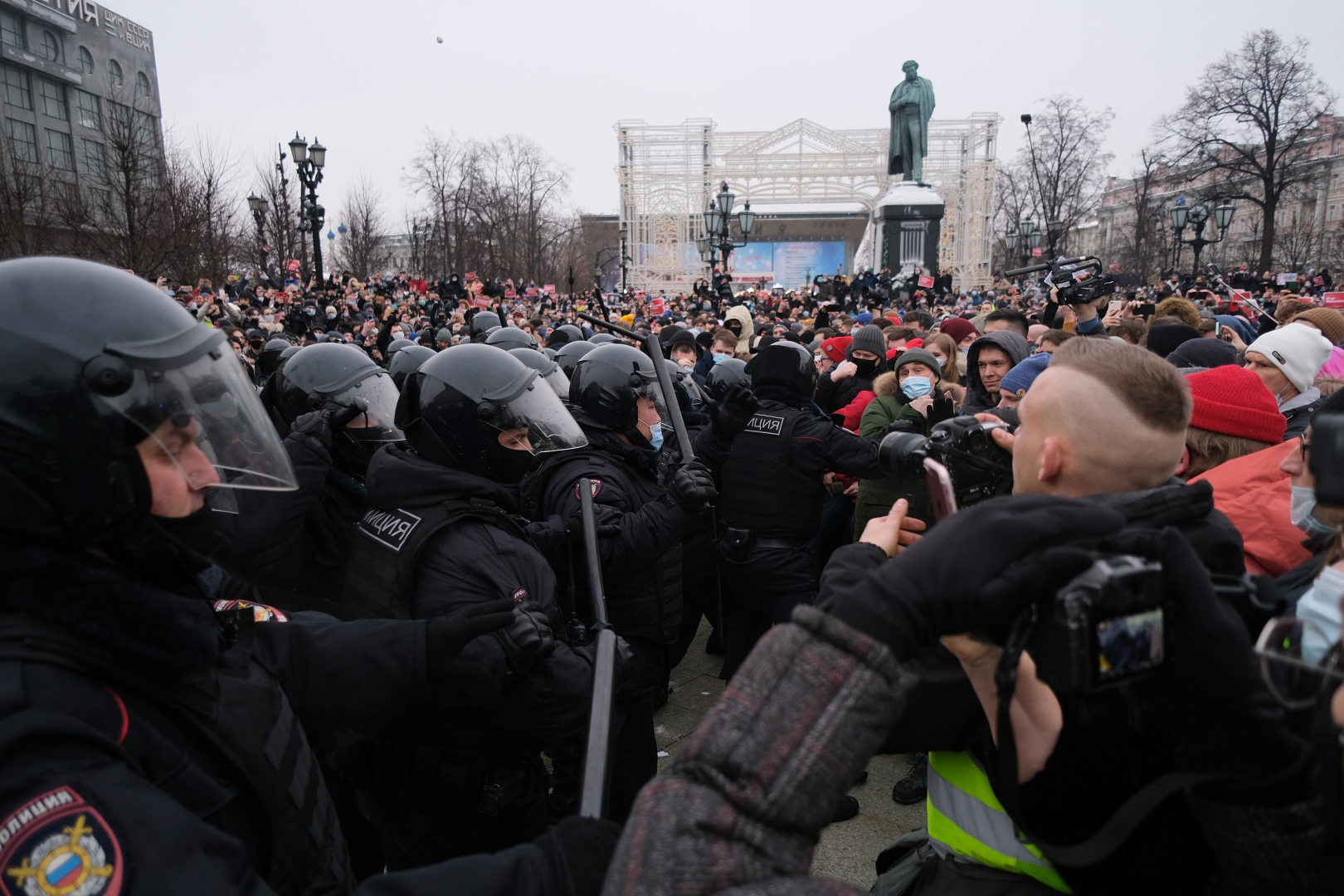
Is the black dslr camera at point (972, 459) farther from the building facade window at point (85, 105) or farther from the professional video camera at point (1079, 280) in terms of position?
the building facade window at point (85, 105)

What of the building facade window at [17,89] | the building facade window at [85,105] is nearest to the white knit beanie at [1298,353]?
the building facade window at [17,89]

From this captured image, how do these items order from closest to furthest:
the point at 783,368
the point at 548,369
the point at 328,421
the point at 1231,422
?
1. the point at 1231,422
2. the point at 328,421
3. the point at 783,368
4. the point at 548,369

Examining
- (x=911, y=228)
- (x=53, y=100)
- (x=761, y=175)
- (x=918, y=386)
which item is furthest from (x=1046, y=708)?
(x=53, y=100)

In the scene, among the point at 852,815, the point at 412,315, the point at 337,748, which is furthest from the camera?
the point at 412,315

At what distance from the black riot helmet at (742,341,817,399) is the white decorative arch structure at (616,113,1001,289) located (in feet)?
148

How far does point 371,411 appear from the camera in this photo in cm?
371

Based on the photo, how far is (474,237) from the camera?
3712 centimetres

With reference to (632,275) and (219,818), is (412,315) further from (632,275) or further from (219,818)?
(632,275)

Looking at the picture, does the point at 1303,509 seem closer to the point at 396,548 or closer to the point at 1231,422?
the point at 1231,422

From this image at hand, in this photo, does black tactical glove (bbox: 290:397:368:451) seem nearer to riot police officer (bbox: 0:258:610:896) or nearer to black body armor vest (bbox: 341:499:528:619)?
black body armor vest (bbox: 341:499:528:619)

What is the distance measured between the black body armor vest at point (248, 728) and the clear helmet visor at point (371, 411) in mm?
2118

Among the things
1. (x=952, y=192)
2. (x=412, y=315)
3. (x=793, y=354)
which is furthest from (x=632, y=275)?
(x=793, y=354)

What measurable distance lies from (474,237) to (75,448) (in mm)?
37807

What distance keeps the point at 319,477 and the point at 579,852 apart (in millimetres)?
2337
